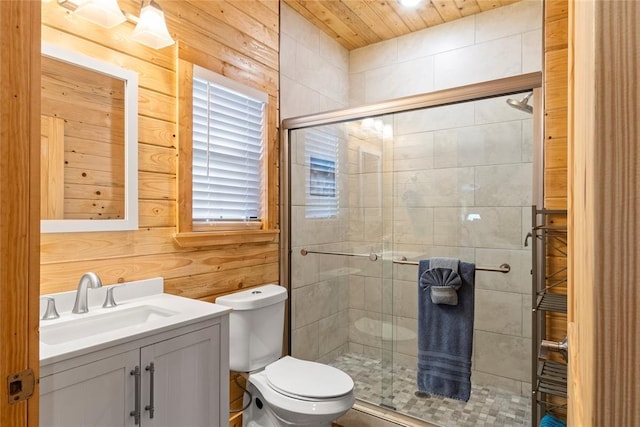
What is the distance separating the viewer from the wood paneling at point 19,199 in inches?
25.1

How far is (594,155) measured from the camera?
269 mm

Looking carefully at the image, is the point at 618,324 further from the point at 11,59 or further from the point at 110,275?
the point at 110,275

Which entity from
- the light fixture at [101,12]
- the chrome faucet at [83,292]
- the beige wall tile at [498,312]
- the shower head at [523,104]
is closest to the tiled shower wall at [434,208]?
the beige wall tile at [498,312]

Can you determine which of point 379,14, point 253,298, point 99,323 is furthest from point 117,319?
point 379,14

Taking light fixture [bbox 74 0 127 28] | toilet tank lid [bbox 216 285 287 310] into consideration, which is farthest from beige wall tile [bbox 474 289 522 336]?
light fixture [bbox 74 0 127 28]

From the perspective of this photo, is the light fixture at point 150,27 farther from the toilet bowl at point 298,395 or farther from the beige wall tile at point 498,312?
Answer: the beige wall tile at point 498,312

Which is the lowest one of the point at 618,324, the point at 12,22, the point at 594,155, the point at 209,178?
the point at 618,324

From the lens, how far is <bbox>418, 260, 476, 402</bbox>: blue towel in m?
2.05

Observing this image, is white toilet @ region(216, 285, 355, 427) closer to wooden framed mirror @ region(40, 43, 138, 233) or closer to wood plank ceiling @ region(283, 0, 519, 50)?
wooden framed mirror @ region(40, 43, 138, 233)

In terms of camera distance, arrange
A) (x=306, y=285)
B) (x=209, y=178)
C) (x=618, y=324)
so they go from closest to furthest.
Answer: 1. (x=618, y=324)
2. (x=209, y=178)
3. (x=306, y=285)

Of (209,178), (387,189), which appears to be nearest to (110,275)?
(209,178)

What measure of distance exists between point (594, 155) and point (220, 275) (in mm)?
1997

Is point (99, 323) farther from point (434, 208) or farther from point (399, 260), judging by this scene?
point (434, 208)

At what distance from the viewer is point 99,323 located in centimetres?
144
